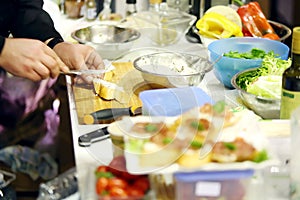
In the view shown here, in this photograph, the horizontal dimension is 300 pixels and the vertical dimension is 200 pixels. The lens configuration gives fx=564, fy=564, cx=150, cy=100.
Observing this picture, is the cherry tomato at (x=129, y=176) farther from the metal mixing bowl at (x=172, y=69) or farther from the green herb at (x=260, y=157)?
the metal mixing bowl at (x=172, y=69)

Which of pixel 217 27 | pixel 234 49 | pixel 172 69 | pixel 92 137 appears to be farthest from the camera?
pixel 217 27

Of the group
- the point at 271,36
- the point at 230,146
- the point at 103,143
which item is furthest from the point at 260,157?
the point at 271,36

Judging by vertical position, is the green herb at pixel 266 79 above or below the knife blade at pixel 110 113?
above

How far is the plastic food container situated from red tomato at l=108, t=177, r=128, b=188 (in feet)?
0.30

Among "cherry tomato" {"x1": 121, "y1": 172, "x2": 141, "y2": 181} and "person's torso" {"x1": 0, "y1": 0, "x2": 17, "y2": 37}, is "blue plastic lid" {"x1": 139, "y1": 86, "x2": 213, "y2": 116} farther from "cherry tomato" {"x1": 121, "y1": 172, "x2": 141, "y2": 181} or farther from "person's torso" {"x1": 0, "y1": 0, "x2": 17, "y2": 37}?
"person's torso" {"x1": 0, "y1": 0, "x2": 17, "y2": 37}

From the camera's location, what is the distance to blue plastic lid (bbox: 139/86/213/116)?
1.10 metres

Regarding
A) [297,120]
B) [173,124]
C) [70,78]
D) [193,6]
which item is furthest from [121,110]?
[193,6]

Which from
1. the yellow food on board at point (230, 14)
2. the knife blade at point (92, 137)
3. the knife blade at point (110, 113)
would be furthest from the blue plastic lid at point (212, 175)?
the yellow food on board at point (230, 14)

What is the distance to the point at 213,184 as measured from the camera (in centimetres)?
94

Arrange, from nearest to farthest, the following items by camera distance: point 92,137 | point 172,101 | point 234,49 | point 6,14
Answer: point 172,101 < point 92,137 < point 234,49 < point 6,14

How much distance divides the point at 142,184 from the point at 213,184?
0.39 feet

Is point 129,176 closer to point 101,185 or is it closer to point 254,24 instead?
point 101,185

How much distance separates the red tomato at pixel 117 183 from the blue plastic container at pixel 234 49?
797 mm

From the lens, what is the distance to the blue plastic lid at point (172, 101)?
110 centimetres
